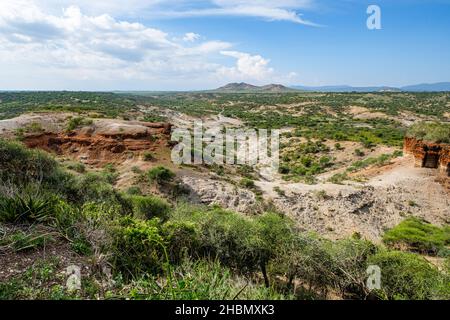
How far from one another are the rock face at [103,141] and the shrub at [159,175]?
4327 millimetres

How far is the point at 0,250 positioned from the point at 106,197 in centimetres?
916

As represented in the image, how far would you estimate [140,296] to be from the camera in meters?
5.02

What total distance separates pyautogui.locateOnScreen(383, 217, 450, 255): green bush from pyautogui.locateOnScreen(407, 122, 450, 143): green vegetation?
7.82 meters

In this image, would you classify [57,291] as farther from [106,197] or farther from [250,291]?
[106,197]

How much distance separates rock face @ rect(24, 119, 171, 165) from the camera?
25234 mm

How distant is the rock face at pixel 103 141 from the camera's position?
2523 cm

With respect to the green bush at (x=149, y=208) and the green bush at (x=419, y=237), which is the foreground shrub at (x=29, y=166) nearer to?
the green bush at (x=149, y=208)

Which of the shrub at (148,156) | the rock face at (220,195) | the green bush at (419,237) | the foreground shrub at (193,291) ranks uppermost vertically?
the foreground shrub at (193,291)

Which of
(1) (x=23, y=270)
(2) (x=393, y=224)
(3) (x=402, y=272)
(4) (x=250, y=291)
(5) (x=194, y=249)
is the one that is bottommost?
(2) (x=393, y=224)

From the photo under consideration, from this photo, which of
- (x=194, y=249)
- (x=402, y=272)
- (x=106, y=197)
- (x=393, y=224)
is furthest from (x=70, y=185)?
(x=393, y=224)

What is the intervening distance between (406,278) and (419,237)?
787cm

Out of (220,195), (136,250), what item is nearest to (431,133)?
(220,195)

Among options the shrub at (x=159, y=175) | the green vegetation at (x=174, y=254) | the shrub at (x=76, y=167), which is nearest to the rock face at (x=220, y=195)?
the shrub at (x=159, y=175)

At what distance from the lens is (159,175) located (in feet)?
68.7
